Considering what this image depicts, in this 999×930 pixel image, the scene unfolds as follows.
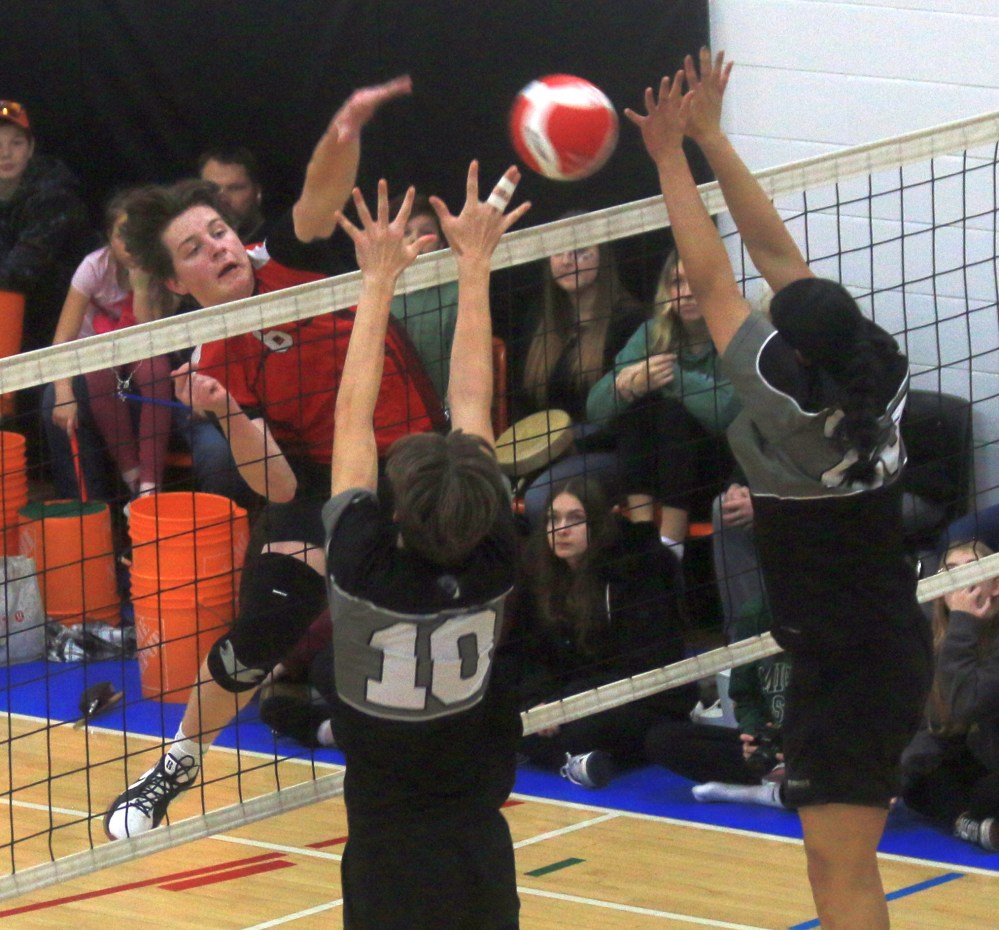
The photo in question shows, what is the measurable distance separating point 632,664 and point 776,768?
60 centimetres

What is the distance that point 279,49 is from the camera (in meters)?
7.79

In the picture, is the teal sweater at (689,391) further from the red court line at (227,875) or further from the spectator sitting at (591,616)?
the red court line at (227,875)

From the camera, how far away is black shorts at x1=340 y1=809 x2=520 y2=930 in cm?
306

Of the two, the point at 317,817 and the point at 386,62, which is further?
the point at 386,62

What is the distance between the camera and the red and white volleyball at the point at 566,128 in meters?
3.76

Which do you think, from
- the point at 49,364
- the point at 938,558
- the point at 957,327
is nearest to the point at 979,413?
the point at 957,327

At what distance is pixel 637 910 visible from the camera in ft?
15.4

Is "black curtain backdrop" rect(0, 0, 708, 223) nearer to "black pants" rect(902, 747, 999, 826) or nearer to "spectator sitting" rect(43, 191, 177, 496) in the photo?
"spectator sitting" rect(43, 191, 177, 496)

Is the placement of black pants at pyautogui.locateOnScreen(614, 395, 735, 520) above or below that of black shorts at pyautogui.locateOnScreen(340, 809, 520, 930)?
above

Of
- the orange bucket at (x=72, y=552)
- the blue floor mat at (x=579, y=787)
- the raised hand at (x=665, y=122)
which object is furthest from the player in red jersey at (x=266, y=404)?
the orange bucket at (x=72, y=552)

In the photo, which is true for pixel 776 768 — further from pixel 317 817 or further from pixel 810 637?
pixel 810 637

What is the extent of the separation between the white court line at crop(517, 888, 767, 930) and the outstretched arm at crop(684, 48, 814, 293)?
188cm

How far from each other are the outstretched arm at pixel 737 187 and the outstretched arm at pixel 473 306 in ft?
1.38

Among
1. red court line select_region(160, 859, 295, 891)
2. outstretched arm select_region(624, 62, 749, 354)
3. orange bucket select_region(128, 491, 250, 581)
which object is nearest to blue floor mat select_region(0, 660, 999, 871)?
red court line select_region(160, 859, 295, 891)
